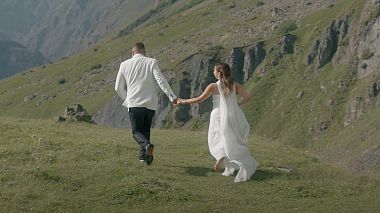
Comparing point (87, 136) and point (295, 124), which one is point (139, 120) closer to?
point (87, 136)

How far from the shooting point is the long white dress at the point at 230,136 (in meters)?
18.0

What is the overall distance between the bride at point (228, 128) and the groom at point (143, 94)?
50.0 inches

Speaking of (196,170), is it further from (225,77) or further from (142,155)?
(225,77)

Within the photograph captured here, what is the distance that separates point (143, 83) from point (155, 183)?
340 centimetres

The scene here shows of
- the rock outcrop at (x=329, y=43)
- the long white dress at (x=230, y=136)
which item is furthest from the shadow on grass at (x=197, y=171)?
the rock outcrop at (x=329, y=43)

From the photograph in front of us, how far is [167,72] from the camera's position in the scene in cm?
19650

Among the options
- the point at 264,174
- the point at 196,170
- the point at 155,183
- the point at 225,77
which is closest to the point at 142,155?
the point at 196,170

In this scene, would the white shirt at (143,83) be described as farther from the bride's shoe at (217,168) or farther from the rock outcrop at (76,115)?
the rock outcrop at (76,115)

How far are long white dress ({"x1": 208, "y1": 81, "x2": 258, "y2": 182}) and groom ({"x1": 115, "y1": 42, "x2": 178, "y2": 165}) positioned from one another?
1.44 metres

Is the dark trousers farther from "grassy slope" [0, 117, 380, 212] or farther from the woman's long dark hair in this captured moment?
the woman's long dark hair

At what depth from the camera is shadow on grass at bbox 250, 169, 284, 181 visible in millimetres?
17922

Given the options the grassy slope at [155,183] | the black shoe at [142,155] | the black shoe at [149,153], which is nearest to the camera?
the grassy slope at [155,183]

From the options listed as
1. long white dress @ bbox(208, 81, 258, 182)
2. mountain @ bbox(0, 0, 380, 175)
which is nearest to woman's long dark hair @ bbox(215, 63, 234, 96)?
long white dress @ bbox(208, 81, 258, 182)

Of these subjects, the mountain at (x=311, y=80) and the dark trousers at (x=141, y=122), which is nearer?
the dark trousers at (x=141, y=122)
